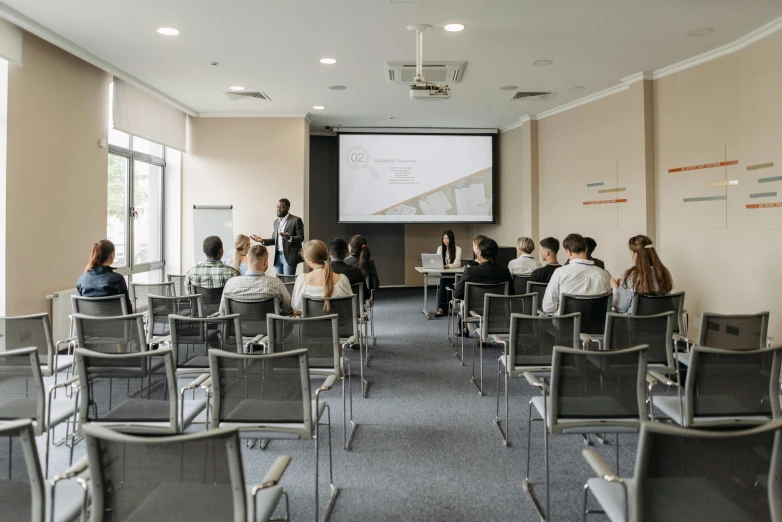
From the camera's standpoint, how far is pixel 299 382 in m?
2.29

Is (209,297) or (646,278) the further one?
(209,297)

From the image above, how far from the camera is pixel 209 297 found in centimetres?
432

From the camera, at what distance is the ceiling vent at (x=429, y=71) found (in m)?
6.11

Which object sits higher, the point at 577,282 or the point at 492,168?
the point at 492,168

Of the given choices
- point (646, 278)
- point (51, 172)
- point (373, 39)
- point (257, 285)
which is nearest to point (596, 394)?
point (646, 278)

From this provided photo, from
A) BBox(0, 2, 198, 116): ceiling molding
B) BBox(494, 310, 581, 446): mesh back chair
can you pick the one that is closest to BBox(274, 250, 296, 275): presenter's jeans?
BBox(0, 2, 198, 116): ceiling molding

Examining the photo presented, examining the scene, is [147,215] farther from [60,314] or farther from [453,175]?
[453,175]

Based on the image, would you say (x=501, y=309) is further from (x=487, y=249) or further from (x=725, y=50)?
(x=725, y=50)

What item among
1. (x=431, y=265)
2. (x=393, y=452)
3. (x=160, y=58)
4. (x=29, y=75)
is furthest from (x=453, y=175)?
(x=393, y=452)

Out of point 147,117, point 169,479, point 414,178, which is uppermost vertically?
point 147,117

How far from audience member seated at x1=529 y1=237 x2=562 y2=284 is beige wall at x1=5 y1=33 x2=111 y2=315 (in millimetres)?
4931

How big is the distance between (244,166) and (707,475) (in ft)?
27.0

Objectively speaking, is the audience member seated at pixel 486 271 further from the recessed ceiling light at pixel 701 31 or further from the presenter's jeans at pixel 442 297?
the presenter's jeans at pixel 442 297

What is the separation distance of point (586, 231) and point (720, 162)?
2.43 meters
